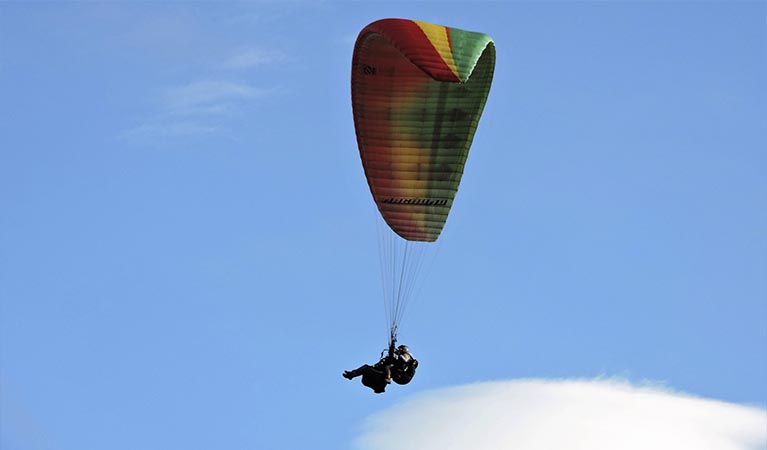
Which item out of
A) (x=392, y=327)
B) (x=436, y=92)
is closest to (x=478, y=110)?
(x=436, y=92)

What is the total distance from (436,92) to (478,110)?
57.5 inches

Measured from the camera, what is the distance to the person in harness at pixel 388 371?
73000mm

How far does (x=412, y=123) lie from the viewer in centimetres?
7450

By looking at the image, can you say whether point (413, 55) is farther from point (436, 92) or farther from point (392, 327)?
point (392, 327)

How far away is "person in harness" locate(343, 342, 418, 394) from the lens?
73.0m

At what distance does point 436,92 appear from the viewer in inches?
2916

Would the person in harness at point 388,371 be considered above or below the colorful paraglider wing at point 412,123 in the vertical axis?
below

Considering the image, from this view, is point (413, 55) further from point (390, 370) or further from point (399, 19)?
point (390, 370)

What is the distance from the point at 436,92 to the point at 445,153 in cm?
185

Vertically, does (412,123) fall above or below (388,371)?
above

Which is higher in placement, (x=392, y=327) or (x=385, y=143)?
(x=385, y=143)

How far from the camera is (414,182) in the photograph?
75.1 metres

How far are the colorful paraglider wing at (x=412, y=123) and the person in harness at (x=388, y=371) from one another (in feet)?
12.6

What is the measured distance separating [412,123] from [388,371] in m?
6.88
